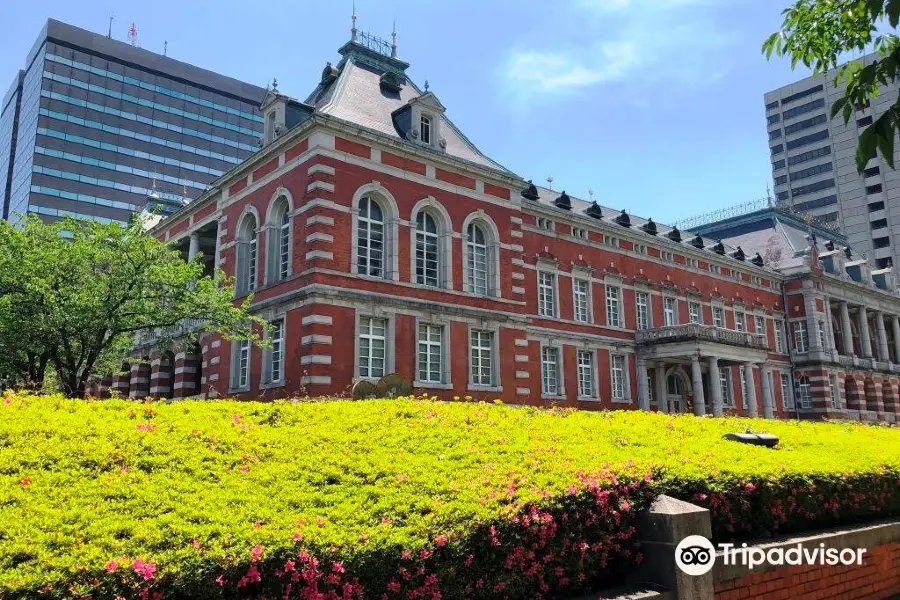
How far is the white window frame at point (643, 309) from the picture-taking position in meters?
38.3

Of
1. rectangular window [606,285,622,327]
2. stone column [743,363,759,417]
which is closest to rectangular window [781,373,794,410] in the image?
stone column [743,363,759,417]

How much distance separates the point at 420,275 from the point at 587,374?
39.6 ft

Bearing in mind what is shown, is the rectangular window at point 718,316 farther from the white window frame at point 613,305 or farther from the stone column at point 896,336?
the stone column at point 896,336

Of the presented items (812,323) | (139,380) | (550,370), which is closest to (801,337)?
(812,323)

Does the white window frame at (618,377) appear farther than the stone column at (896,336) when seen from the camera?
No

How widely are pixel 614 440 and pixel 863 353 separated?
5003 centimetres

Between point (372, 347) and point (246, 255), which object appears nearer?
point (372, 347)

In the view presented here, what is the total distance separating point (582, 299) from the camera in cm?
3591

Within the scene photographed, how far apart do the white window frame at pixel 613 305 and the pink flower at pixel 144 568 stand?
109ft

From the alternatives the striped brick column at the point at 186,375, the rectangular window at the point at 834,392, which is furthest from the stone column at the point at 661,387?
the striped brick column at the point at 186,375

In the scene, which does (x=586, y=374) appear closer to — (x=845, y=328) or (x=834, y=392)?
(x=834, y=392)

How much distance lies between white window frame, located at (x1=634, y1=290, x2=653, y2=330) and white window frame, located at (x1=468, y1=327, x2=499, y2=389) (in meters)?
13.2

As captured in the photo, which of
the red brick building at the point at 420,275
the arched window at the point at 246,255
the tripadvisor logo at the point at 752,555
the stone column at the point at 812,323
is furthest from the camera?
the stone column at the point at 812,323

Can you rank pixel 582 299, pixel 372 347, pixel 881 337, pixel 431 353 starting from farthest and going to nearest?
pixel 881 337 < pixel 582 299 < pixel 431 353 < pixel 372 347
